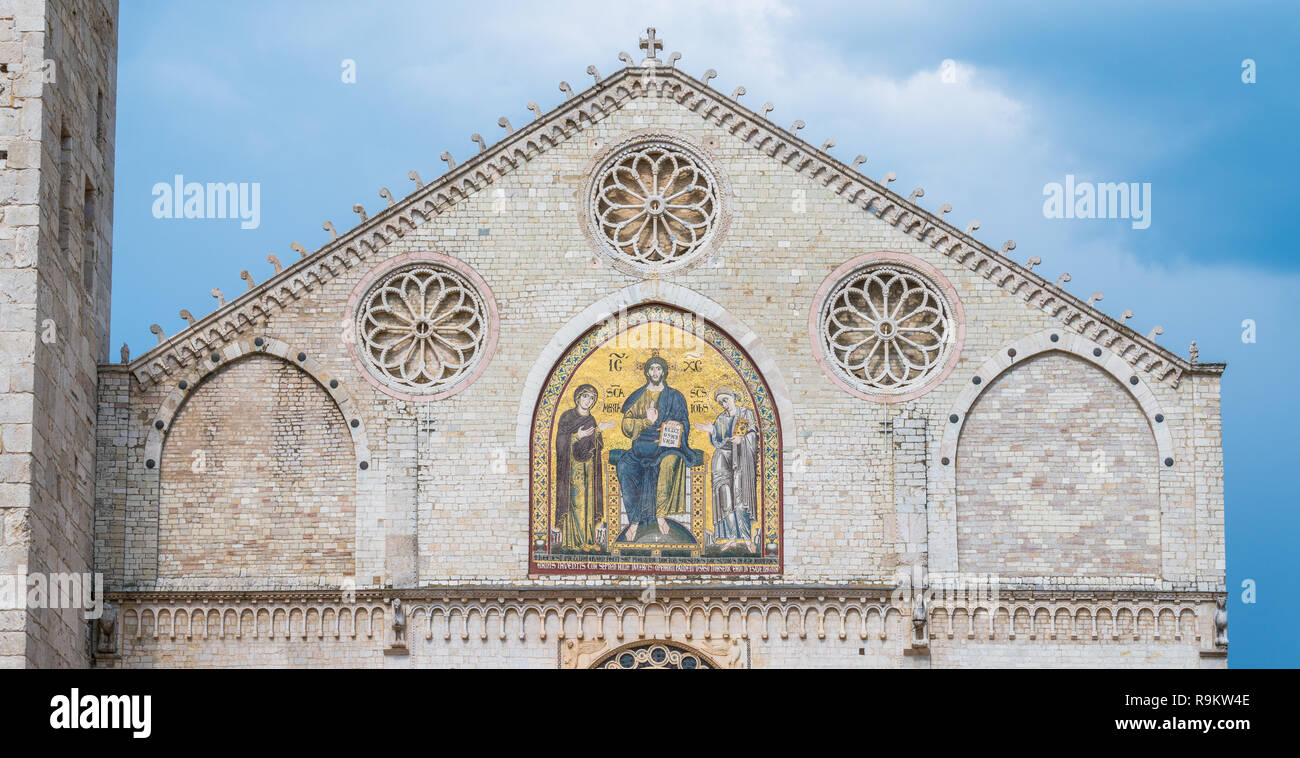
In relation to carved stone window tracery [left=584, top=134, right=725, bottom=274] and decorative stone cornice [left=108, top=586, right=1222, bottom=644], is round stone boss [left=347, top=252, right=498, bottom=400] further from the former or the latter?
decorative stone cornice [left=108, top=586, right=1222, bottom=644]

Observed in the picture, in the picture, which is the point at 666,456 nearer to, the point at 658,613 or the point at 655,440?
the point at 655,440

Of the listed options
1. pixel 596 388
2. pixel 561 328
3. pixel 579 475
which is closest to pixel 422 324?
pixel 561 328

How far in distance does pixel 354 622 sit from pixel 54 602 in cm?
422

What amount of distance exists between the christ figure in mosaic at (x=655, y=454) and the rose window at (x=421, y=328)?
2216mm

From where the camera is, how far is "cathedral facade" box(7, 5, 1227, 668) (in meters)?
29.1

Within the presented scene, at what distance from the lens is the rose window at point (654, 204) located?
3062 centimetres

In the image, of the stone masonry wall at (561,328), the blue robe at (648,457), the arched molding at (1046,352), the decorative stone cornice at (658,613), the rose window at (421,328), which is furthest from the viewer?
the rose window at (421,328)

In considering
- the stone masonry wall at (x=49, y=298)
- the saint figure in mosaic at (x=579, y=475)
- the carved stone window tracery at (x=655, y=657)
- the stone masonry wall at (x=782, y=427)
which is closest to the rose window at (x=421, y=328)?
the stone masonry wall at (x=782, y=427)

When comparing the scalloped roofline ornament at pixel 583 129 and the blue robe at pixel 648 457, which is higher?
the scalloped roofline ornament at pixel 583 129

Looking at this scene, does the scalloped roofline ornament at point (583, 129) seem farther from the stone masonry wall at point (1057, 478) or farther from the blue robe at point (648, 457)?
the blue robe at point (648, 457)

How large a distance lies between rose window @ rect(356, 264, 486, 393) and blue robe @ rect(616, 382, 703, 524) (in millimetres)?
2266
